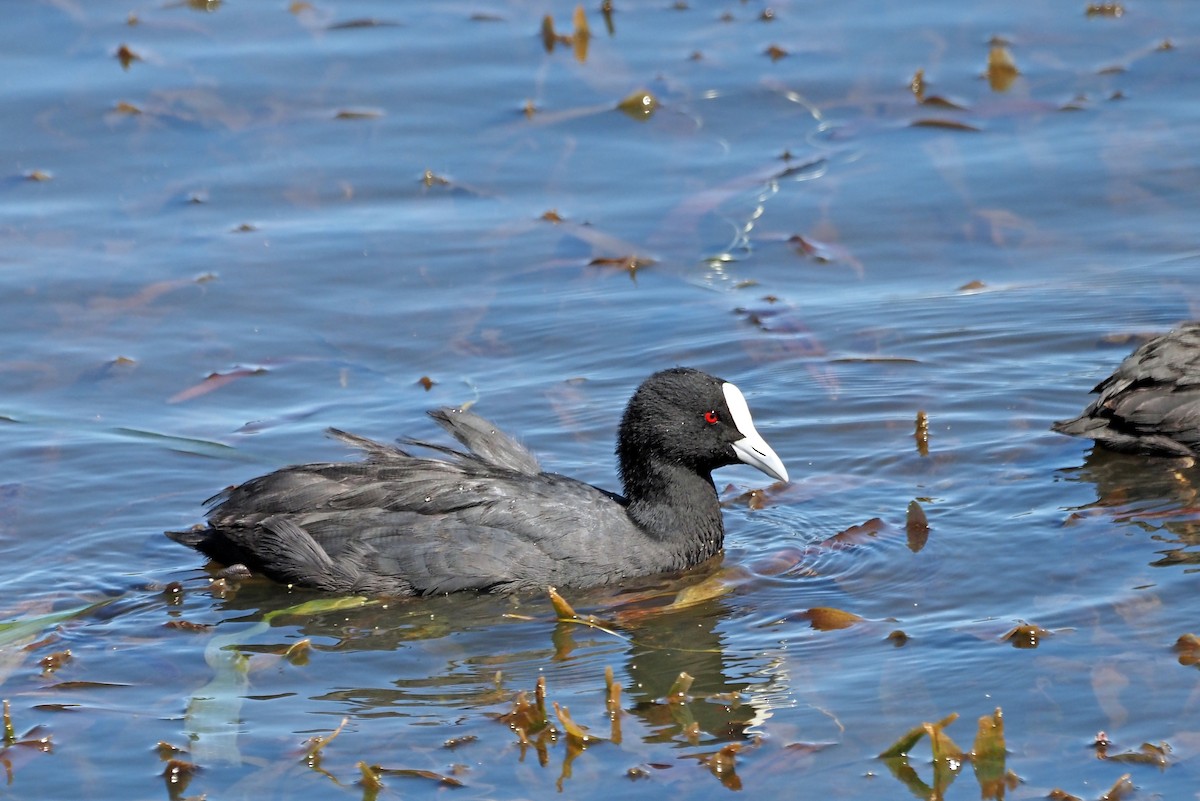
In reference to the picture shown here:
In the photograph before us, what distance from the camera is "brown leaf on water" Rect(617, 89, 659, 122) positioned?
1098cm

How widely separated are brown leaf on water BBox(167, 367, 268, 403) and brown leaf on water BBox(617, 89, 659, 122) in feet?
11.7

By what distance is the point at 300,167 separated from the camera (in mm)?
10531

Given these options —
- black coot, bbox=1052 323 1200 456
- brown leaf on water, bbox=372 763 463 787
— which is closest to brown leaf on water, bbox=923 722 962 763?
brown leaf on water, bbox=372 763 463 787

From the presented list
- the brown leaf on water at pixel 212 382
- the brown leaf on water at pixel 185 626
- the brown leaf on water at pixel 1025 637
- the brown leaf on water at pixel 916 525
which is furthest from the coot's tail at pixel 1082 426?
the brown leaf on water at pixel 212 382

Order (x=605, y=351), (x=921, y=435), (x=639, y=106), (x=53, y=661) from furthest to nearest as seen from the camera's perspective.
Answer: (x=639, y=106) < (x=605, y=351) < (x=921, y=435) < (x=53, y=661)

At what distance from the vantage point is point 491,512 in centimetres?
644

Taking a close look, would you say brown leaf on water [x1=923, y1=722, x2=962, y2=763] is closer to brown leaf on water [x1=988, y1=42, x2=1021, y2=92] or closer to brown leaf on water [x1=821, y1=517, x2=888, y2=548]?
brown leaf on water [x1=821, y1=517, x2=888, y2=548]

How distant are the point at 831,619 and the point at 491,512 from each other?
1.35 metres

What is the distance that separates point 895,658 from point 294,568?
88.9 inches

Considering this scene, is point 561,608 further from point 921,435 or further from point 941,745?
point 921,435

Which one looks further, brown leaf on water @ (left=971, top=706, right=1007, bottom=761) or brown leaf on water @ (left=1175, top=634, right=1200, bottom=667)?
brown leaf on water @ (left=1175, top=634, right=1200, bottom=667)

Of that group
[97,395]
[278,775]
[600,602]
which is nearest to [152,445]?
[97,395]

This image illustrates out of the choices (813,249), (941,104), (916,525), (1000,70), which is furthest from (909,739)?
(1000,70)

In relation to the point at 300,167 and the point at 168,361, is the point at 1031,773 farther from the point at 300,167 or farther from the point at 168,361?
the point at 300,167
